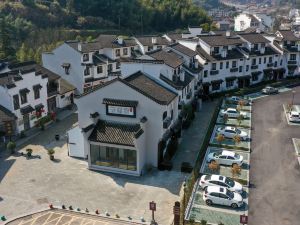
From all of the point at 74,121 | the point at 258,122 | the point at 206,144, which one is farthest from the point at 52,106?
the point at 258,122

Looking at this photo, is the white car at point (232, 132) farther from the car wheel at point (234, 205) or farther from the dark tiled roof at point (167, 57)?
the car wheel at point (234, 205)

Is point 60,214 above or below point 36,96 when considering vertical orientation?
below

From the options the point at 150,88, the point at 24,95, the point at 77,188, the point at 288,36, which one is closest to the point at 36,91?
the point at 24,95

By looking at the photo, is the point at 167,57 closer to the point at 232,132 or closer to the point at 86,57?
the point at 232,132

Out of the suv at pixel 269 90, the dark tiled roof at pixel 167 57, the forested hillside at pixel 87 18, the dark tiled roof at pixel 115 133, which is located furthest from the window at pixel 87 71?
the forested hillside at pixel 87 18

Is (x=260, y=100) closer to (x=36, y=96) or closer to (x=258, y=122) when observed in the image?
(x=258, y=122)

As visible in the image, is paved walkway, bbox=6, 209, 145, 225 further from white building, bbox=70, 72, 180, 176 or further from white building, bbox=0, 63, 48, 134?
white building, bbox=0, 63, 48, 134
